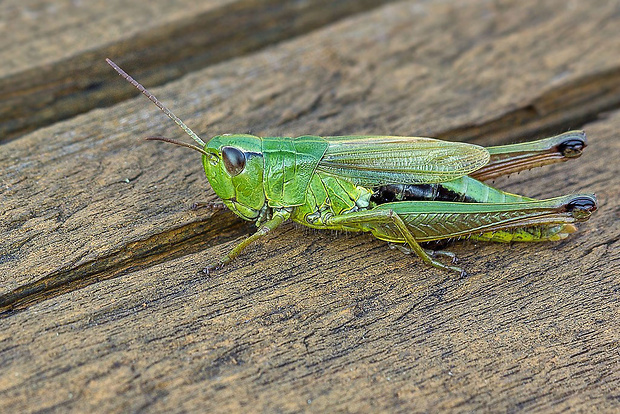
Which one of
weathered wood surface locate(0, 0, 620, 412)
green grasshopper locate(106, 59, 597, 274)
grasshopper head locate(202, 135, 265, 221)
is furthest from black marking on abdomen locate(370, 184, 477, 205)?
grasshopper head locate(202, 135, 265, 221)

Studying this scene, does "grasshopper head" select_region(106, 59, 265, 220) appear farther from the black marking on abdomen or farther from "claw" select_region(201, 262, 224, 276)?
the black marking on abdomen

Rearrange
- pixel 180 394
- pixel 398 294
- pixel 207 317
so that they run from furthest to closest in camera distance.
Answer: pixel 398 294, pixel 207 317, pixel 180 394

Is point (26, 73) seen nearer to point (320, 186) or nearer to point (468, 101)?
point (320, 186)

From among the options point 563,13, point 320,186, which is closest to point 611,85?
point 563,13

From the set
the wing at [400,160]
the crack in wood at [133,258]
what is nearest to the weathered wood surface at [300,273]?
the crack in wood at [133,258]

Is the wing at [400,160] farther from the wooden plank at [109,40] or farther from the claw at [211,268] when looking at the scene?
the wooden plank at [109,40]
